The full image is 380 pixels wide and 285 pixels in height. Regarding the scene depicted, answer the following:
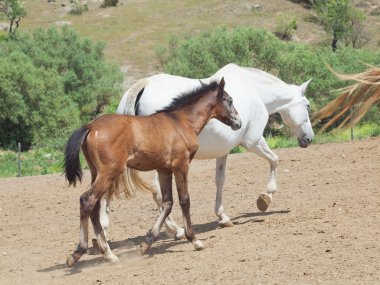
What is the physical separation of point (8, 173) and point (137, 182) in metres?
15.0

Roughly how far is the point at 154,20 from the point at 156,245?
269 feet

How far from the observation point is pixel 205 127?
31.9 feet

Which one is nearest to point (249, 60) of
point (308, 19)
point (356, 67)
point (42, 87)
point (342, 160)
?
point (356, 67)

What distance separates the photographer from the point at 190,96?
9242 mm

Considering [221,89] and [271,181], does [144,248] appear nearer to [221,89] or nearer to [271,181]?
[221,89]

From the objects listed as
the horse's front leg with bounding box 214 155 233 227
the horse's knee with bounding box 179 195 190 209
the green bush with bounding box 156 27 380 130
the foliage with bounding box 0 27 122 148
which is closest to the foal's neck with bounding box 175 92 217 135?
the horse's knee with bounding box 179 195 190 209

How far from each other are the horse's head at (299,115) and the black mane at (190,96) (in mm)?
2449

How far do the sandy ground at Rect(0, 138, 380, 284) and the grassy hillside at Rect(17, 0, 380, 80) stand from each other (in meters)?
59.0

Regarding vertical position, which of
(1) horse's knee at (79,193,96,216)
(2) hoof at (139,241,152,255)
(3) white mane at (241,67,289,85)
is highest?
(3) white mane at (241,67,289,85)

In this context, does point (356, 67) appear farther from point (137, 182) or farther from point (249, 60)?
point (137, 182)

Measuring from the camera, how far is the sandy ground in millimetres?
7082

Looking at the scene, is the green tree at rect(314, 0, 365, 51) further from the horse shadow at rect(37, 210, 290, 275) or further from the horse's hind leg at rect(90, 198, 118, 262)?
the horse's hind leg at rect(90, 198, 118, 262)

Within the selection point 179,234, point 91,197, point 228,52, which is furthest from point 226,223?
point 228,52

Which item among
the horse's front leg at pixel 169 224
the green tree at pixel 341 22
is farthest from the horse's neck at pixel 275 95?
the green tree at pixel 341 22
